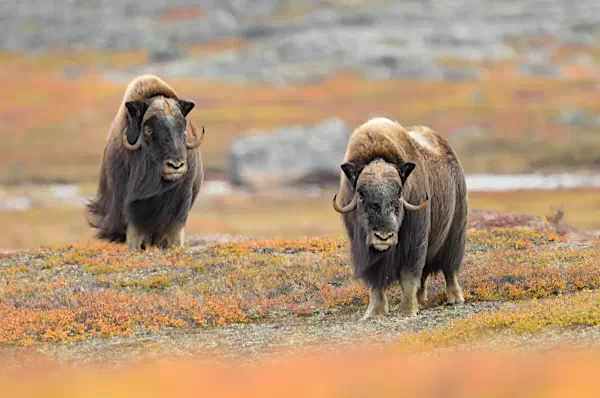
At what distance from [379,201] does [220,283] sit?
142 inches

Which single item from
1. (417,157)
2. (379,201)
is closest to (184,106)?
(417,157)

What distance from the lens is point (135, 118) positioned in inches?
568

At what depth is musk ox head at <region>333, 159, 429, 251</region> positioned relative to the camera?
981 centimetres

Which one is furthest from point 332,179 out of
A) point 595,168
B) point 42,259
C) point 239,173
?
point 42,259

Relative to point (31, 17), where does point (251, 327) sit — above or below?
below

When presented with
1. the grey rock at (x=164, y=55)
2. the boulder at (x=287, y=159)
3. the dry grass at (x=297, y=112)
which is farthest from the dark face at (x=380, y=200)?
the grey rock at (x=164, y=55)

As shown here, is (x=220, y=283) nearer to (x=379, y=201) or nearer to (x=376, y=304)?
(x=376, y=304)

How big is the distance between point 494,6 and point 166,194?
333 feet

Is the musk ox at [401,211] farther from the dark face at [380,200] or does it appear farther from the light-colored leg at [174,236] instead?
the light-colored leg at [174,236]

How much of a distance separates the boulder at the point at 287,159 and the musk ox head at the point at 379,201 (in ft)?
111

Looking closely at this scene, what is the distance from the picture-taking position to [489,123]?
60656mm

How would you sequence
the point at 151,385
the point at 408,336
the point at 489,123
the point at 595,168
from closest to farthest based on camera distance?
1. the point at 151,385
2. the point at 408,336
3. the point at 595,168
4. the point at 489,123

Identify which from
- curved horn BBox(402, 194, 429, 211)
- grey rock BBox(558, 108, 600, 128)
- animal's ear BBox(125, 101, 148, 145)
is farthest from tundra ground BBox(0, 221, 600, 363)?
grey rock BBox(558, 108, 600, 128)

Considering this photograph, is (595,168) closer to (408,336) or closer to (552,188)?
(552,188)
